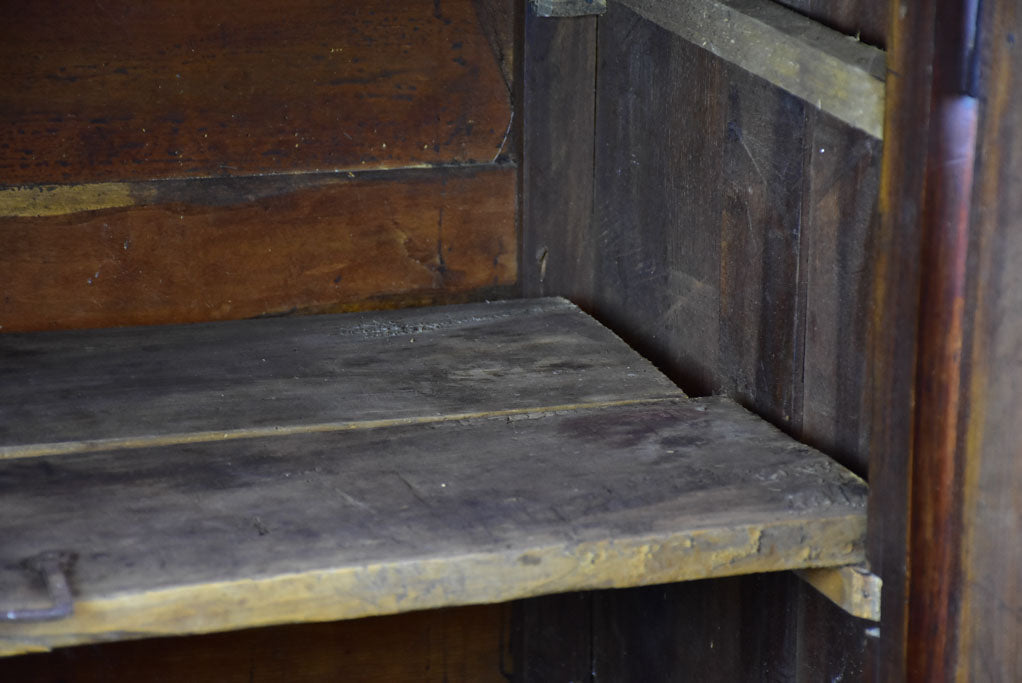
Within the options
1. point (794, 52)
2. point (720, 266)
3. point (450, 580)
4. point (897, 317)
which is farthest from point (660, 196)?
point (450, 580)

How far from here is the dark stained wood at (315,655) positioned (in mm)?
1604

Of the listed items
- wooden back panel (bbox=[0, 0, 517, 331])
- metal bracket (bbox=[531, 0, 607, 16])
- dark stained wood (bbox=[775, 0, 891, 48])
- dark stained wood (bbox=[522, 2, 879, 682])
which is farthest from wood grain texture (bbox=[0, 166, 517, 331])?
dark stained wood (bbox=[775, 0, 891, 48])

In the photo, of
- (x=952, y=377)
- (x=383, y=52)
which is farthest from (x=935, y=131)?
(x=383, y=52)

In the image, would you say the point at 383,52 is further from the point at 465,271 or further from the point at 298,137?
the point at 465,271

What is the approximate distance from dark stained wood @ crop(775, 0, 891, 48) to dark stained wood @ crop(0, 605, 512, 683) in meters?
1.04

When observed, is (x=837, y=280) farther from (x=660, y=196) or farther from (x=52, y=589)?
(x=52, y=589)

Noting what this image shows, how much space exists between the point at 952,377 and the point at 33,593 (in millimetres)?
682

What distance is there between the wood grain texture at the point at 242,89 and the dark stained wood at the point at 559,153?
58 mm

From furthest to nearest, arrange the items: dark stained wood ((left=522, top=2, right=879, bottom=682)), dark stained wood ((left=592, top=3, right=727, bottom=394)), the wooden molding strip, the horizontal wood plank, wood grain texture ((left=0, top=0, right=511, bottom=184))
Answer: wood grain texture ((left=0, top=0, right=511, bottom=184)) < dark stained wood ((left=592, top=3, right=727, bottom=394)) < the horizontal wood plank < dark stained wood ((left=522, top=2, right=879, bottom=682)) < the wooden molding strip

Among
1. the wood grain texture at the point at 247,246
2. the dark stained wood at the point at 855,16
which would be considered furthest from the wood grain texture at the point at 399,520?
the wood grain texture at the point at 247,246

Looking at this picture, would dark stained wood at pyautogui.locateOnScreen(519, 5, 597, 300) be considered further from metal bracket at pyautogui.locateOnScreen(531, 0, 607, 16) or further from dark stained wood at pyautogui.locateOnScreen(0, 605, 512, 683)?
dark stained wood at pyautogui.locateOnScreen(0, 605, 512, 683)

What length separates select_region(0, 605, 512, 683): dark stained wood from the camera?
1.60 meters

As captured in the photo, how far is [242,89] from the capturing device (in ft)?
5.08

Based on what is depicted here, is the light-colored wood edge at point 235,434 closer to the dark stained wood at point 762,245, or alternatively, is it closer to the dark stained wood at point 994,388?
the dark stained wood at point 762,245
